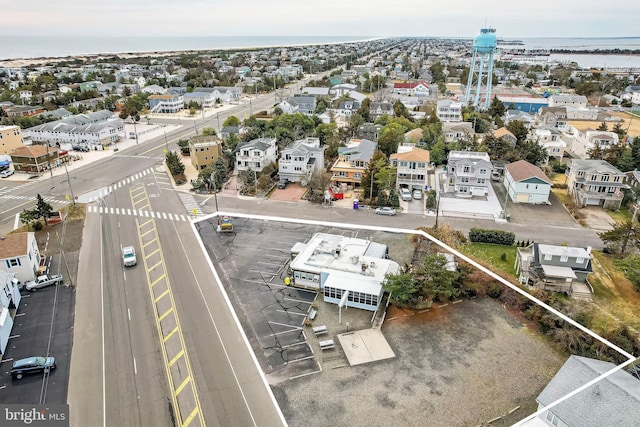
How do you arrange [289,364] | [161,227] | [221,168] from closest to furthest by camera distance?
[289,364] → [161,227] → [221,168]

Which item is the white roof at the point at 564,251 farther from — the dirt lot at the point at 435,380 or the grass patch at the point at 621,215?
the grass patch at the point at 621,215

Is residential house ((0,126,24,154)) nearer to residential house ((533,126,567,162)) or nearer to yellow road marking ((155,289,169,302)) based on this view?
yellow road marking ((155,289,169,302))

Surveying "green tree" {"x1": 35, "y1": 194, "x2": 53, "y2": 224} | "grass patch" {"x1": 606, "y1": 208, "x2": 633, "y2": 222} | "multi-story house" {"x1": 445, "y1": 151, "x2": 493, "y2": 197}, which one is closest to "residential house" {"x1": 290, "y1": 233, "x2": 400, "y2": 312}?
"multi-story house" {"x1": 445, "y1": 151, "x2": 493, "y2": 197}

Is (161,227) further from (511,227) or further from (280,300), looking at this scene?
(511,227)

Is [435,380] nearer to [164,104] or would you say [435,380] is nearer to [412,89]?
[164,104]

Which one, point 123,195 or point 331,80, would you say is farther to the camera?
point 331,80

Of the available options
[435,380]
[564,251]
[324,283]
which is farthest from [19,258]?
[564,251]

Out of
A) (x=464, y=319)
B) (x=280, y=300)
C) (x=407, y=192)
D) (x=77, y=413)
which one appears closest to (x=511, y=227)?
(x=407, y=192)
